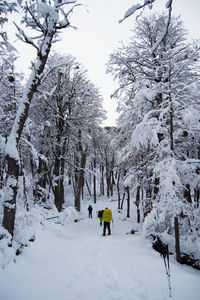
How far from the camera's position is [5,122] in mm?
9125

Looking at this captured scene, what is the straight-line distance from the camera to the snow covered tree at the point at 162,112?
220 inches

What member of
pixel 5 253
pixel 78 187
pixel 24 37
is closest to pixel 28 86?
pixel 24 37

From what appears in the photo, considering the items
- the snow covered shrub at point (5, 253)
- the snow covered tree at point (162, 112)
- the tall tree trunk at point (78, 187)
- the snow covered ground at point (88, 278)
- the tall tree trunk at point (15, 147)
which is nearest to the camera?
the snow covered ground at point (88, 278)

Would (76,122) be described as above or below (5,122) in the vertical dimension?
above

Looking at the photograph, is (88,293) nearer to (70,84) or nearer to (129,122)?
(129,122)

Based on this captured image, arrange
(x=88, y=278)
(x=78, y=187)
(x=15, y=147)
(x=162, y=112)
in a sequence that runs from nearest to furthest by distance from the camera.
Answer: (x=88, y=278) < (x=15, y=147) < (x=162, y=112) < (x=78, y=187)

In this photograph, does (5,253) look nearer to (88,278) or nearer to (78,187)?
(88,278)

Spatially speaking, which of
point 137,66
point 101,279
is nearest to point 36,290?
point 101,279

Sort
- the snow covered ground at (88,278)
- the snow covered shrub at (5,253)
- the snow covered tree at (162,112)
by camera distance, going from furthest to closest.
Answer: the snow covered tree at (162,112), the snow covered shrub at (5,253), the snow covered ground at (88,278)

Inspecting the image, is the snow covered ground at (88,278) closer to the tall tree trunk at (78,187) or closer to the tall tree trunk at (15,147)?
the tall tree trunk at (15,147)

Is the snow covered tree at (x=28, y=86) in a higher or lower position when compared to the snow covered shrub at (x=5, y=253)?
higher

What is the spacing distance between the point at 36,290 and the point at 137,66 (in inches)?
355

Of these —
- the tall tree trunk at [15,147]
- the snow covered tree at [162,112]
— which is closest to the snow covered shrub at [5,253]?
the tall tree trunk at [15,147]

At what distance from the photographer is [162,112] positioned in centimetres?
582
